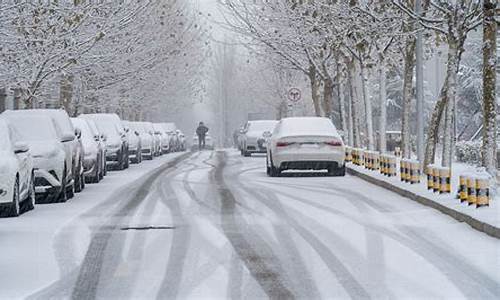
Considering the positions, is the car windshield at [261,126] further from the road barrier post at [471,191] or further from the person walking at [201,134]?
the road barrier post at [471,191]

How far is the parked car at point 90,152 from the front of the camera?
26.2 metres

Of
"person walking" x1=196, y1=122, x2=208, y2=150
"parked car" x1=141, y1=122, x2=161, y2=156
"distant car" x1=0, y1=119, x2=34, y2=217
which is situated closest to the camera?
"distant car" x1=0, y1=119, x2=34, y2=217

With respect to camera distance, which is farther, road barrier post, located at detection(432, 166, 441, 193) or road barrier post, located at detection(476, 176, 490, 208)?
road barrier post, located at detection(432, 166, 441, 193)

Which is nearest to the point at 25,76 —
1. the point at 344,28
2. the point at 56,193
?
the point at 344,28

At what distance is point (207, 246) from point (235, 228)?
2077 mm

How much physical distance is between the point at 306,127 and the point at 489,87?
943 centimetres

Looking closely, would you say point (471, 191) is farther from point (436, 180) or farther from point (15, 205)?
point (15, 205)

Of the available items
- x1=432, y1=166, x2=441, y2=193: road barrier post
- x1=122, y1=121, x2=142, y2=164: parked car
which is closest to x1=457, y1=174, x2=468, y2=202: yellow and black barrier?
x1=432, y1=166, x2=441, y2=193: road barrier post

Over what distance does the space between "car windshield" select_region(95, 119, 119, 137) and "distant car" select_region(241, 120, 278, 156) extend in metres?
12.3

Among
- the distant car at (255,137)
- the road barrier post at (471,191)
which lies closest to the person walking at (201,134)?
the distant car at (255,137)

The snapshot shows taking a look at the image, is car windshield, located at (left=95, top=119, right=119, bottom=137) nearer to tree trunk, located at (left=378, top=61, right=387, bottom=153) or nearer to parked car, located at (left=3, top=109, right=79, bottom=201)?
tree trunk, located at (left=378, top=61, right=387, bottom=153)

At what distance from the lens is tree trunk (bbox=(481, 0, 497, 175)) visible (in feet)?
63.3

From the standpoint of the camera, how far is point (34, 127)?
21.0m

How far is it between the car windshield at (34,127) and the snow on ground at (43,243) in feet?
4.39
